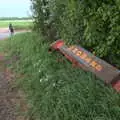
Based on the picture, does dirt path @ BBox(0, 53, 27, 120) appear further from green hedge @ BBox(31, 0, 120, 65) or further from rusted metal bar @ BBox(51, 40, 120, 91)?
green hedge @ BBox(31, 0, 120, 65)

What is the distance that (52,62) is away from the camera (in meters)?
7.89

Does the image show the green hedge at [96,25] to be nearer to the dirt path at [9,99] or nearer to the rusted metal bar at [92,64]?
the rusted metal bar at [92,64]

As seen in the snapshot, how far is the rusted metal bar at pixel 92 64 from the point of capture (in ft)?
19.0

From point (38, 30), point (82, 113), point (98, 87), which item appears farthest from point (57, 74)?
point (38, 30)

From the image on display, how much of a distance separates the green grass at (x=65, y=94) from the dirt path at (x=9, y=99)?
0.19 meters


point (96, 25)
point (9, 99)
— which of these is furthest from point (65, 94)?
point (9, 99)

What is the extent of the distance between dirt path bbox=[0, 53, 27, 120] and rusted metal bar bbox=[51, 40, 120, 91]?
1.47m

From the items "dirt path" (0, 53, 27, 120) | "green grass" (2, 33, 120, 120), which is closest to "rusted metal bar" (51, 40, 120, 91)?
"green grass" (2, 33, 120, 120)

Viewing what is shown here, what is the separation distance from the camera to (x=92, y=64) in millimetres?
6551

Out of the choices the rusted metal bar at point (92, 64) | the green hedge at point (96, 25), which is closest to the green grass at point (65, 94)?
the rusted metal bar at point (92, 64)

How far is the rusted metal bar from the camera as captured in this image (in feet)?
19.0

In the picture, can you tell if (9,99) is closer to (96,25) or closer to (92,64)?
(92,64)

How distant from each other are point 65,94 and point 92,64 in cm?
113

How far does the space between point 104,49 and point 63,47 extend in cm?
276
